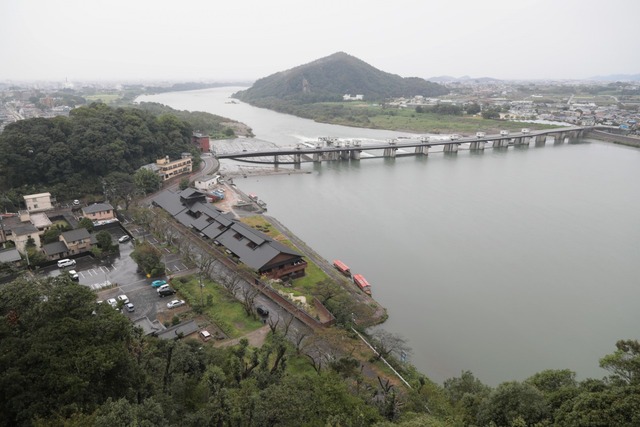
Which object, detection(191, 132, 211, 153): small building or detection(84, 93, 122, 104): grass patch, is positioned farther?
detection(84, 93, 122, 104): grass patch

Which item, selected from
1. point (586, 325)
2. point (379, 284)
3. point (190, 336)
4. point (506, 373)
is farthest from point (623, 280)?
point (190, 336)

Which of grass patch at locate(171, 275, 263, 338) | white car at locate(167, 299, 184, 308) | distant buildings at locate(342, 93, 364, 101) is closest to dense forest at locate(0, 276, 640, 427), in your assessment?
grass patch at locate(171, 275, 263, 338)

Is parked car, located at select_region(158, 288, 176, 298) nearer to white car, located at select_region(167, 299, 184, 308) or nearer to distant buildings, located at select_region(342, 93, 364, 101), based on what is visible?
white car, located at select_region(167, 299, 184, 308)

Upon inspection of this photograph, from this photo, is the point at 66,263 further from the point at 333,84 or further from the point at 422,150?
the point at 333,84

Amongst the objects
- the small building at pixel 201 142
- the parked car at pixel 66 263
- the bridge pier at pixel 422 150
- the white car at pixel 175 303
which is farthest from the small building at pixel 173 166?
the bridge pier at pixel 422 150

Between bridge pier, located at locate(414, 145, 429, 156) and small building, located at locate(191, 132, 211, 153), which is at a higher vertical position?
small building, located at locate(191, 132, 211, 153)

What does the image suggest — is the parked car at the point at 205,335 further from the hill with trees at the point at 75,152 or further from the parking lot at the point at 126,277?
the hill with trees at the point at 75,152

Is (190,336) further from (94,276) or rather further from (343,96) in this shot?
(343,96)

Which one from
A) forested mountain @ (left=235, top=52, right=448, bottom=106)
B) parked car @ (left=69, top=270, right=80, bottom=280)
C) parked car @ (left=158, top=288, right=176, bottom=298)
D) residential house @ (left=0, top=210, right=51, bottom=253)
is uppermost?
forested mountain @ (left=235, top=52, right=448, bottom=106)
